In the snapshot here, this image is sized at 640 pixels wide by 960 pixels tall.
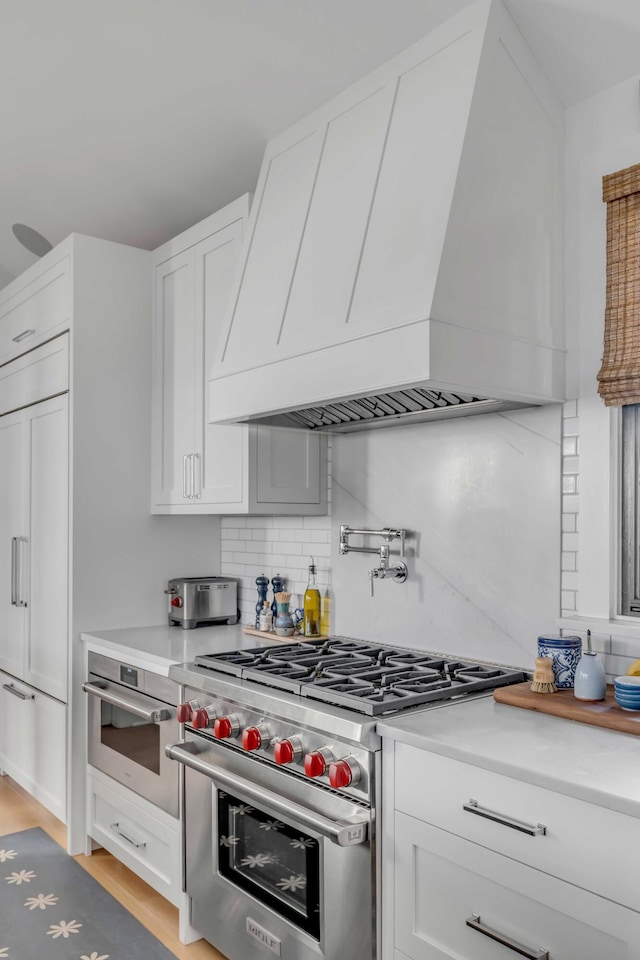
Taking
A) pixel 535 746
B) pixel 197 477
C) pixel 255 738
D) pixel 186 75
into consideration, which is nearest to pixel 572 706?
pixel 535 746

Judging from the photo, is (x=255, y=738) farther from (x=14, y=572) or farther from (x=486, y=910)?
(x=14, y=572)

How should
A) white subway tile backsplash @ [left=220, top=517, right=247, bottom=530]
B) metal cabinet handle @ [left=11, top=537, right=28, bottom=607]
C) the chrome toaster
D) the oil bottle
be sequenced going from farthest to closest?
1. metal cabinet handle @ [left=11, top=537, right=28, bottom=607]
2. white subway tile backsplash @ [left=220, top=517, right=247, bottom=530]
3. the chrome toaster
4. the oil bottle

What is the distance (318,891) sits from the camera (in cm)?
194

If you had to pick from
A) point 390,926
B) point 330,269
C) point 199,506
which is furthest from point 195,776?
point 330,269

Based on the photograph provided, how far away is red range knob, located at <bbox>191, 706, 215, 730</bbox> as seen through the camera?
7.56 feet

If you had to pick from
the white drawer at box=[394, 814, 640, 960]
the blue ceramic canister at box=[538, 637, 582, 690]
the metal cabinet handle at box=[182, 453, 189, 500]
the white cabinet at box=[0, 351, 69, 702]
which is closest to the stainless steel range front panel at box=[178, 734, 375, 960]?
the white drawer at box=[394, 814, 640, 960]

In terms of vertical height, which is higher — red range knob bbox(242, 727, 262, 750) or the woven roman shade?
the woven roman shade

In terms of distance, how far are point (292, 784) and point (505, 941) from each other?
0.68 m

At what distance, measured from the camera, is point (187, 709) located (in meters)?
2.41

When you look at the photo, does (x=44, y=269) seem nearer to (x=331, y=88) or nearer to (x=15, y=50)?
(x=15, y=50)

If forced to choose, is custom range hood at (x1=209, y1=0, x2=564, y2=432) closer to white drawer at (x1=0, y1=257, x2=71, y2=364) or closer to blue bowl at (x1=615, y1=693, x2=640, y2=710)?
blue bowl at (x1=615, y1=693, x2=640, y2=710)

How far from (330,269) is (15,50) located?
53.5 inches

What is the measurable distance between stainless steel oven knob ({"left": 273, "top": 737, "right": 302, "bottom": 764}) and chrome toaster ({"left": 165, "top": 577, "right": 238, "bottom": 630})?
4.44 feet

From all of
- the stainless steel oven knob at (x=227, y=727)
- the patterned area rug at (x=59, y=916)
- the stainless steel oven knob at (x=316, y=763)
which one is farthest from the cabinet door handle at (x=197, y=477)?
the patterned area rug at (x=59, y=916)
